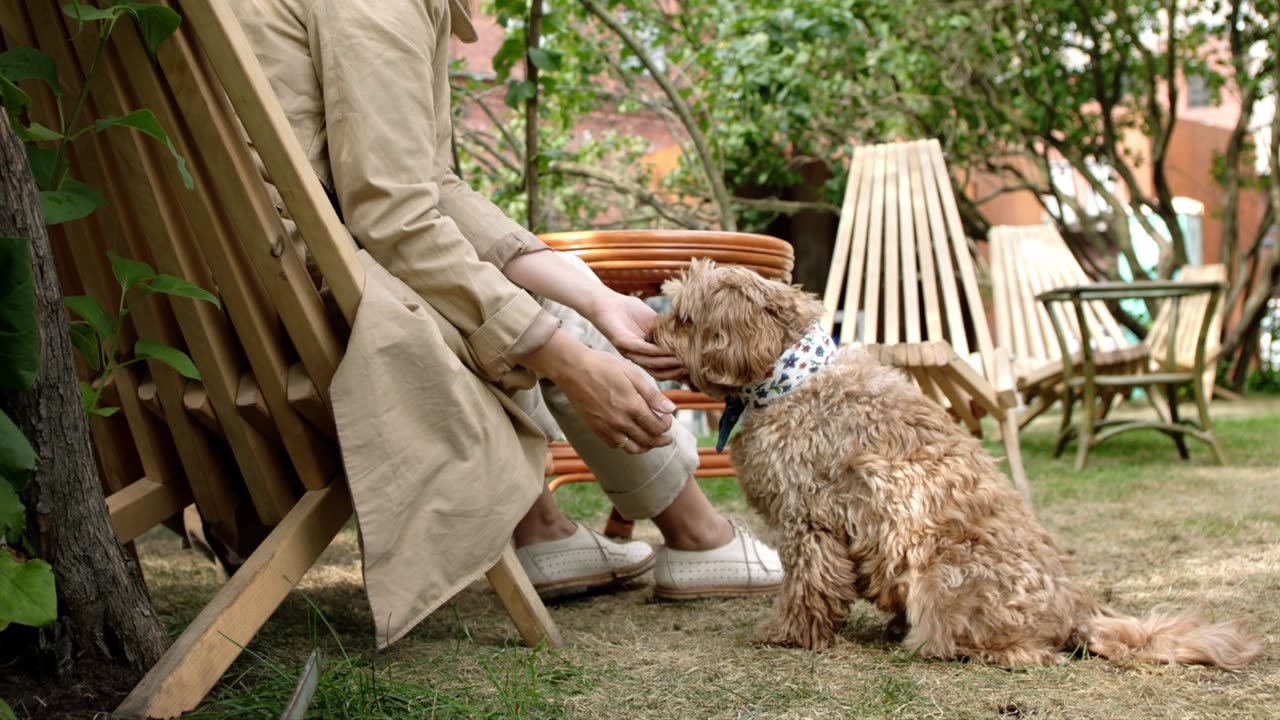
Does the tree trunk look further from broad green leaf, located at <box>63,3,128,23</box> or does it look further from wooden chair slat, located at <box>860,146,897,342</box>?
wooden chair slat, located at <box>860,146,897,342</box>

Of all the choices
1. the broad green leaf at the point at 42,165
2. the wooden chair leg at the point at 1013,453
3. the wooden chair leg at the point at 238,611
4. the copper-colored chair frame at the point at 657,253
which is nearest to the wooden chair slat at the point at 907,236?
the wooden chair leg at the point at 1013,453

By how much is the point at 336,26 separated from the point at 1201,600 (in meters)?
2.34

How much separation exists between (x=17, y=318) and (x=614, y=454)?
145cm

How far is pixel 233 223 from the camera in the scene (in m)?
1.82

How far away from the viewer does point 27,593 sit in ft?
4.70

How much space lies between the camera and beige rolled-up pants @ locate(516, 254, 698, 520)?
263 centimetres

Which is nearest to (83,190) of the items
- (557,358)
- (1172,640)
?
(557,358)

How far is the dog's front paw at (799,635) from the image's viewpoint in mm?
2336

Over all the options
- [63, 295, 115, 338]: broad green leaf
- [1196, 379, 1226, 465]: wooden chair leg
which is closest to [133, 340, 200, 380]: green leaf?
[63, 295, 115, 338]: broad green leaf

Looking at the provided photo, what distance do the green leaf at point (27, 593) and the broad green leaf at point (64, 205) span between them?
475 millimetres

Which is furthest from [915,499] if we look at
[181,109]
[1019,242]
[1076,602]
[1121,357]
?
[1019,242]

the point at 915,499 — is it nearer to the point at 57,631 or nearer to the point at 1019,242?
the point at 57,631

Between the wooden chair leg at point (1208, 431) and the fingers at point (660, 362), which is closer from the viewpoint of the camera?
the fingers at point (660, 362)

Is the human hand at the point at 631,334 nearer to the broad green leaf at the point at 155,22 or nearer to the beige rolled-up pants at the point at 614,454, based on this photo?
the beige rolled-up pants at the point at 614,454
